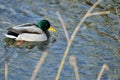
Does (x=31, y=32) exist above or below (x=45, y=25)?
below

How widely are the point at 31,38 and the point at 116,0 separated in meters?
3.54

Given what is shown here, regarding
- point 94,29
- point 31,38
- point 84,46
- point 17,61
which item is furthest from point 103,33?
point 17,61

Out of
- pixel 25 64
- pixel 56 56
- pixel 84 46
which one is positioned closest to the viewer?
pixel 25 64

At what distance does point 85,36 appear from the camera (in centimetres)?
1083

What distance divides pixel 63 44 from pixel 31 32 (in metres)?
1.29

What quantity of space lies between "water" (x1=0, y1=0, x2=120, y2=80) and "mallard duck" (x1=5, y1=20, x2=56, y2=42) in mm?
197

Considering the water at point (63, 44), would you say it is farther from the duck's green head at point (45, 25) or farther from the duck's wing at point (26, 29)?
the duck's wing at point (26, 29)

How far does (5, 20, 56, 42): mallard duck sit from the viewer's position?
10.9 metres

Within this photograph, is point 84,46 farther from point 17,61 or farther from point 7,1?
point 7,1

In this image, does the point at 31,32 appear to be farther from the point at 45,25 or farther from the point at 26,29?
the point at 45,25

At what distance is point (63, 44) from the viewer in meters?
10.3

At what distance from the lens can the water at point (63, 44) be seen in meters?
8.62

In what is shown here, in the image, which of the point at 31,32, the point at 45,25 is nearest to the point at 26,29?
the point at 31,32

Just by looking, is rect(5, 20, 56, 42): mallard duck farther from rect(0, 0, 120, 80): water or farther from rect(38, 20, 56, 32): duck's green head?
rect(0, 0, 120, 80): water
